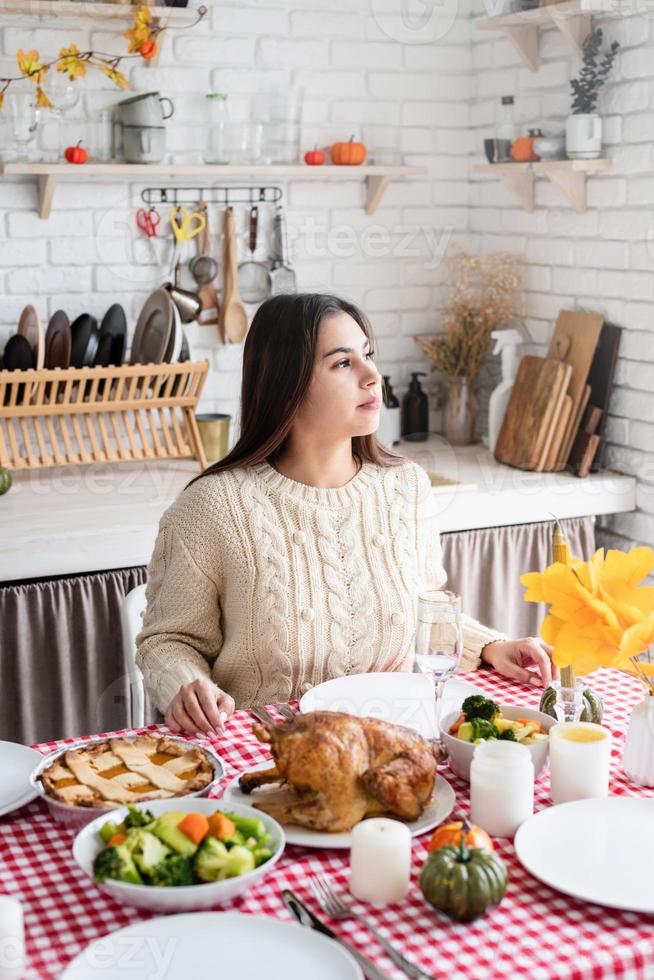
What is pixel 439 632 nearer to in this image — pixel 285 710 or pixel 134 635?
pixel 285 710

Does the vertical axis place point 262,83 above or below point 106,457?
above

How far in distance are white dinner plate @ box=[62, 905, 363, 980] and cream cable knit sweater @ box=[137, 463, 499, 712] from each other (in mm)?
721

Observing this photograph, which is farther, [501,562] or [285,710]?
[501,562]

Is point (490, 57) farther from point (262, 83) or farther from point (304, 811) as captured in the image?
point (304, 811)

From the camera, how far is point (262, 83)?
3.30 m

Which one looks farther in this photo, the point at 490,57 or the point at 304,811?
the point at 490,57

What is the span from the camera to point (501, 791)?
4.19 feet

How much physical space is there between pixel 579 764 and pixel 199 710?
506 mm

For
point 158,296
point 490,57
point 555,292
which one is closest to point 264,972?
point 158,296

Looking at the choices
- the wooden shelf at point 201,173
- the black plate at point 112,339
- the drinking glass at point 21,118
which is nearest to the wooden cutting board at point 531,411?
the wooden shelf at point 201,173

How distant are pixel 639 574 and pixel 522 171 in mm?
2138


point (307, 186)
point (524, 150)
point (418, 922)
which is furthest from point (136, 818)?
point (307, 186)

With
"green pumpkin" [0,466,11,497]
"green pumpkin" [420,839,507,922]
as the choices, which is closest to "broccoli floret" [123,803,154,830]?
"green pumpkin" [420,839,507,922]

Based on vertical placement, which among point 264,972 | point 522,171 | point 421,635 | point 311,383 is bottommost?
point 264,972
